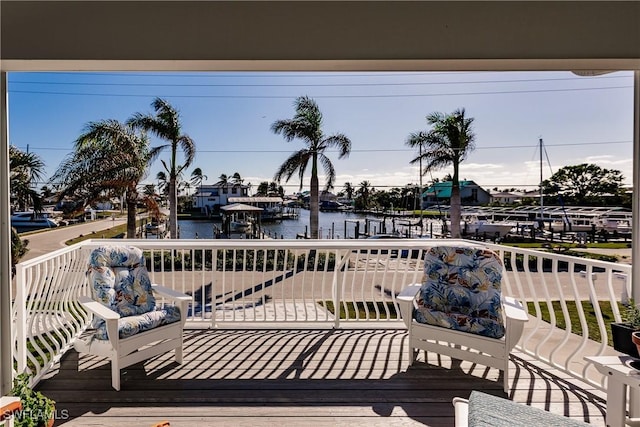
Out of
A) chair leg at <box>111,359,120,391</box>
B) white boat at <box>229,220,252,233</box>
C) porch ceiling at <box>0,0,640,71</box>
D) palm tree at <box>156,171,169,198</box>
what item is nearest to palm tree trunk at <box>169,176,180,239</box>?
palm tree at <box>156,171,169,198</box>

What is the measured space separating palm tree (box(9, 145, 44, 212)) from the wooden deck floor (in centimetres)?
377

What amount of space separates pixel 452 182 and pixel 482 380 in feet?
28.2

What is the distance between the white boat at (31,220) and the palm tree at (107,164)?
3180 millimetres

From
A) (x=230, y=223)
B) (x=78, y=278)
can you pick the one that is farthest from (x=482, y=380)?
(x=230, y=223)

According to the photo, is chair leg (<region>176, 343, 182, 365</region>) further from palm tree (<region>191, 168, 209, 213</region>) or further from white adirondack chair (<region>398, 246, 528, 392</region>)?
palm tree (<region>191, 168, 209, 213</region>)

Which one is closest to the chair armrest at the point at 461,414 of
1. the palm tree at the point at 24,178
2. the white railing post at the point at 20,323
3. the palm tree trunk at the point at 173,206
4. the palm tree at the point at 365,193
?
the white railing post at the point at 20,323

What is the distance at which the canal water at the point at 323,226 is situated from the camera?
10953 mm

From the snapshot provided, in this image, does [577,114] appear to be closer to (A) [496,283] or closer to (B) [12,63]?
(A) [496,283]

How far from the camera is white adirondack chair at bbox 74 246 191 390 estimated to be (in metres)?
2.70

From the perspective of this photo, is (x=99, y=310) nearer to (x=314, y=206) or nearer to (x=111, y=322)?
(x=111, y=322)

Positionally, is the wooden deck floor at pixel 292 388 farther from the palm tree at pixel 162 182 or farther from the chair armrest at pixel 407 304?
the palm tree at pixel 162 182

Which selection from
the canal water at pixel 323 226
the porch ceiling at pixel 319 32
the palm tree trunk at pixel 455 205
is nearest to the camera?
the porch ceiling at pixel 319 32

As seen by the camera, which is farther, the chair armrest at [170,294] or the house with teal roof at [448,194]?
the house with teal roof at [448,194]

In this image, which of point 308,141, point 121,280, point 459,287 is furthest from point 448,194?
point 121,280
